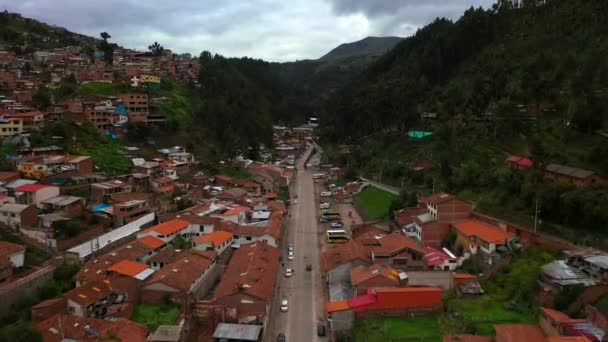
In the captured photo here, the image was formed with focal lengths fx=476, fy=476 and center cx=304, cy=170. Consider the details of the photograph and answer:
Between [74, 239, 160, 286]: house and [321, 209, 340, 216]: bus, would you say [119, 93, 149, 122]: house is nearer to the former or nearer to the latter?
[321, 209, 340, 216]: bus

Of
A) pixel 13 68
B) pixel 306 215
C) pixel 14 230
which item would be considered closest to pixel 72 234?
pixel 14 230

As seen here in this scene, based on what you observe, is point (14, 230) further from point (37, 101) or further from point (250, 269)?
point (37, 101)

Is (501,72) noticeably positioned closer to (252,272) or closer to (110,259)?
(252,272)

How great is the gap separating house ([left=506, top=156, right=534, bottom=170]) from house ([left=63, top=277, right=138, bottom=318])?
78.7ft

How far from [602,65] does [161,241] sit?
34669 millimetres

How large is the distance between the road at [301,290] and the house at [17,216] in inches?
553

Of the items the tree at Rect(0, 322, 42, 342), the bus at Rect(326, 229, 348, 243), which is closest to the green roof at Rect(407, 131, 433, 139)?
the bus at Rect(326, 229, 348, 243)

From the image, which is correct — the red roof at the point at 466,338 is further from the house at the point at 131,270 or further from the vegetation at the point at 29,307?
the vegetation at the point at 29,307

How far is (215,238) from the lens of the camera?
89.7 ft

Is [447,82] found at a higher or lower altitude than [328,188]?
higher

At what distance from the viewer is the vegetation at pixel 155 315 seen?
62.3 feet

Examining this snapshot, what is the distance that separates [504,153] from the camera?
3488 centimetres

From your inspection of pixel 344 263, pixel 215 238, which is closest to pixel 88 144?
pixel 215 238

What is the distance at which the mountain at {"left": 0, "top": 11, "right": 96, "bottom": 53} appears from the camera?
7356 centimetres
